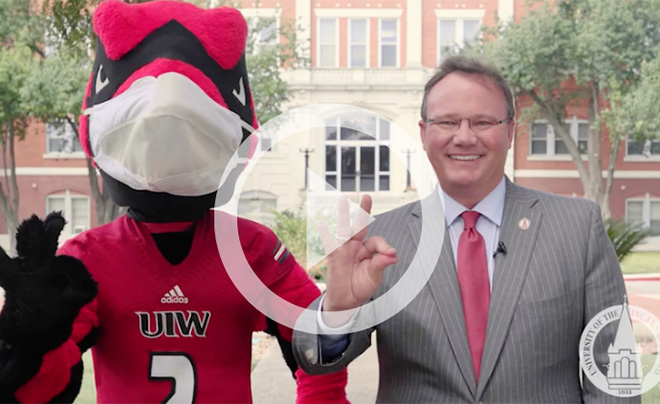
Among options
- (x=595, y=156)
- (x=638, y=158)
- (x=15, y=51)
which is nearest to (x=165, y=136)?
(x=15, y=51)

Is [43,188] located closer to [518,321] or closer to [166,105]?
[166,105]

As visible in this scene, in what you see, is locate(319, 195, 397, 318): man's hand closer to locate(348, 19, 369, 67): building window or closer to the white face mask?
the white face mask

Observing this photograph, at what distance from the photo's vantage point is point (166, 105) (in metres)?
1.89

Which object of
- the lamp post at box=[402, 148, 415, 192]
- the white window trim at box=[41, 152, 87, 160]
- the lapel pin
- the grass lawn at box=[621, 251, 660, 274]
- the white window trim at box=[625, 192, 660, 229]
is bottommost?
the grass lawn at box=[621, 251, 660, 274]

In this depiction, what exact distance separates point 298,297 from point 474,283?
0.51m

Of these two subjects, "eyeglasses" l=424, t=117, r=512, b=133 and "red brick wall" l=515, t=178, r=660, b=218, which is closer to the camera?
"eyeglasses" l=424, t=117, r=512, b=133

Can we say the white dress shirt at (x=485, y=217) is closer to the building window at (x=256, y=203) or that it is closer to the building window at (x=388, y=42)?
the building window at (x=256, y=203)

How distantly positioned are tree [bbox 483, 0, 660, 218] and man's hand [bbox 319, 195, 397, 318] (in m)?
17.5

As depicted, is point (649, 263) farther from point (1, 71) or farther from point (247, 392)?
point (247, 392)

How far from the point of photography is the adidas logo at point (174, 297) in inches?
80.7

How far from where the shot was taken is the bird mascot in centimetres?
192

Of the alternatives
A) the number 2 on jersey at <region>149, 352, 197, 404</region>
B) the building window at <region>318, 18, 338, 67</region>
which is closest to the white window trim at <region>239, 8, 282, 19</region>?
the building window at <region>318, 18, 338, 67</region>

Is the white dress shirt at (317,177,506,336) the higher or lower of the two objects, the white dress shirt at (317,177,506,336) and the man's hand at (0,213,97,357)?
the higher
